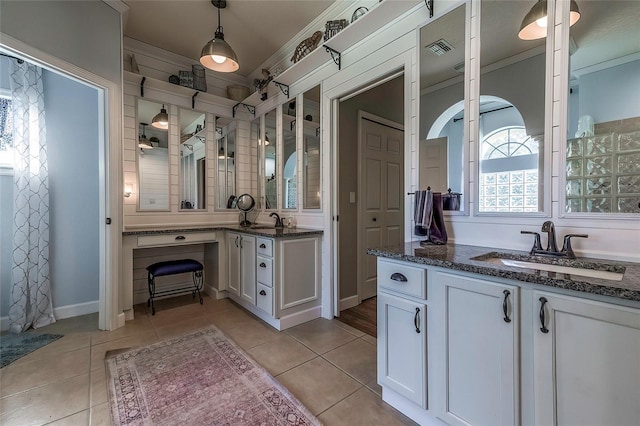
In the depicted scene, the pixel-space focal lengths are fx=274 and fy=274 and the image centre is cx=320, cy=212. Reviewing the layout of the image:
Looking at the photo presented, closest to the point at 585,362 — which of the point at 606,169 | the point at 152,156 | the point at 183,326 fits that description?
the point at 606,169

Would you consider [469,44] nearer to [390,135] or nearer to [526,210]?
[526,210]

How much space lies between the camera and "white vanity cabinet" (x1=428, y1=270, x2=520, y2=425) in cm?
109

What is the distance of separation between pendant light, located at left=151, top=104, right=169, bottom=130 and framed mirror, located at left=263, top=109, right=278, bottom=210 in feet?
3.95

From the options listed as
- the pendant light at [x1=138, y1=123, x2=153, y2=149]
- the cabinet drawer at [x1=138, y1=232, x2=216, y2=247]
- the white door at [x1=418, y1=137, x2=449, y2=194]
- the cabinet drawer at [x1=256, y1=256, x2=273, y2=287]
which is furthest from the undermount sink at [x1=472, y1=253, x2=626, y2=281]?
the pendant light at [x1=138, y1=123, x2=153, y2=149]

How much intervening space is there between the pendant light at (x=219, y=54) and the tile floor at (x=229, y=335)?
8.04 ft

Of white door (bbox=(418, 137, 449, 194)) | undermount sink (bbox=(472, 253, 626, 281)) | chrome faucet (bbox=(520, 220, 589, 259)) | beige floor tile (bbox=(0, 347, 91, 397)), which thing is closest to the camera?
undermount sink (bbox=(472, 253, 626, 281))

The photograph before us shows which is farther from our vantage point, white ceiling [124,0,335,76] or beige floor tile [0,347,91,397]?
white ceiling [124,0,335,76]

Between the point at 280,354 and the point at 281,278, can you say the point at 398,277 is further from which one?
the point at 281,278

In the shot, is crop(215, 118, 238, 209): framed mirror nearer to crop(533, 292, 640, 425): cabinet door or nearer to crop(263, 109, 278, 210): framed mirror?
crop(263, 109, 278, 210): framed mirror

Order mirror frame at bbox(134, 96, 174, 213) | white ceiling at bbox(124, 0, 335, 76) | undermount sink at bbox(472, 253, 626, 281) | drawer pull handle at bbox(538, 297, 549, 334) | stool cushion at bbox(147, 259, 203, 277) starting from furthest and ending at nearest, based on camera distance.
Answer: mirror frame at bbox(134, 96, 174, 213) < stool cushion at bbox(147, 259, 203, 277) < white ceiling at bbox(124, 0, 335, 76) < undermount sink at bbox(472, 253, 626, 281) < drawer pull handle at bbox(538, 297, 549, 334)

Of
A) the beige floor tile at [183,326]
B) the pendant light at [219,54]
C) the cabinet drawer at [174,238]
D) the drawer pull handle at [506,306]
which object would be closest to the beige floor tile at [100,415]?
the beige floor tile at [183,326]

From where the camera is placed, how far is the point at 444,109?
6.06 feet

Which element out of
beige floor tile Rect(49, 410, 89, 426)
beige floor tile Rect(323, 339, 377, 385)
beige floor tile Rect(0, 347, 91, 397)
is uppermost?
beige floor tile Rect(0, 347, 91, 397)

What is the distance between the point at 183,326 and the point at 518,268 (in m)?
2.79
